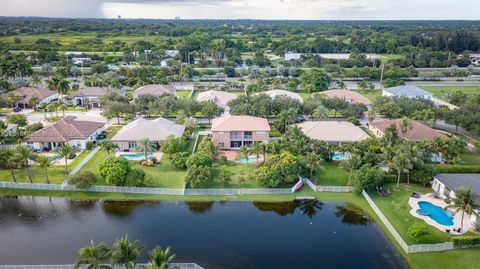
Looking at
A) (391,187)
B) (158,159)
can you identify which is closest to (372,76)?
(391,187)

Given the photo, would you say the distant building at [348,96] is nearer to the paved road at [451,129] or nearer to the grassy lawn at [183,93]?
the paved road at [451,129]

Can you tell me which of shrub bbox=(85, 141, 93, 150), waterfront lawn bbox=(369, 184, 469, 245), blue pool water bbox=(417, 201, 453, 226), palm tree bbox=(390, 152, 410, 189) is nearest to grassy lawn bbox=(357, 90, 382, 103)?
waterfront lawn bbox=(369, 184, 469, 245)

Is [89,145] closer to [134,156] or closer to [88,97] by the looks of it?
[134,156]

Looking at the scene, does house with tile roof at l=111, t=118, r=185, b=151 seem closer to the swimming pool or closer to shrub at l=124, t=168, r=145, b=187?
the swimming pool

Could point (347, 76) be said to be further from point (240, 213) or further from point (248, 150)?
point (240, 213)

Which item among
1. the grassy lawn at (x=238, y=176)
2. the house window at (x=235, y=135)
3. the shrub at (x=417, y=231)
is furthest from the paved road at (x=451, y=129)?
the grassy lawn at (x=238, y=176)
